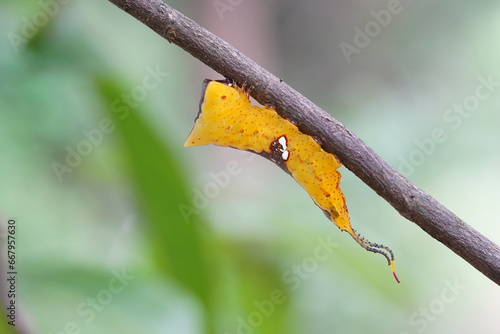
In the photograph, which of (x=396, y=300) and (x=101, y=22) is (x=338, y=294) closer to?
(x=396, y=300)

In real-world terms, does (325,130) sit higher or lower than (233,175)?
higher

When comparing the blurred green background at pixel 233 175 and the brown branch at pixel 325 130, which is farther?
the blurred green background at pixel 233 175

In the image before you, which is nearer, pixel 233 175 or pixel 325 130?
pixel 325 130

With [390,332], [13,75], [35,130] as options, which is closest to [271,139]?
[13,75]

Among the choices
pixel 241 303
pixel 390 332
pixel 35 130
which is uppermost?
pixel 390 332

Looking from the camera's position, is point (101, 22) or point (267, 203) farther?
point (101, 22)
